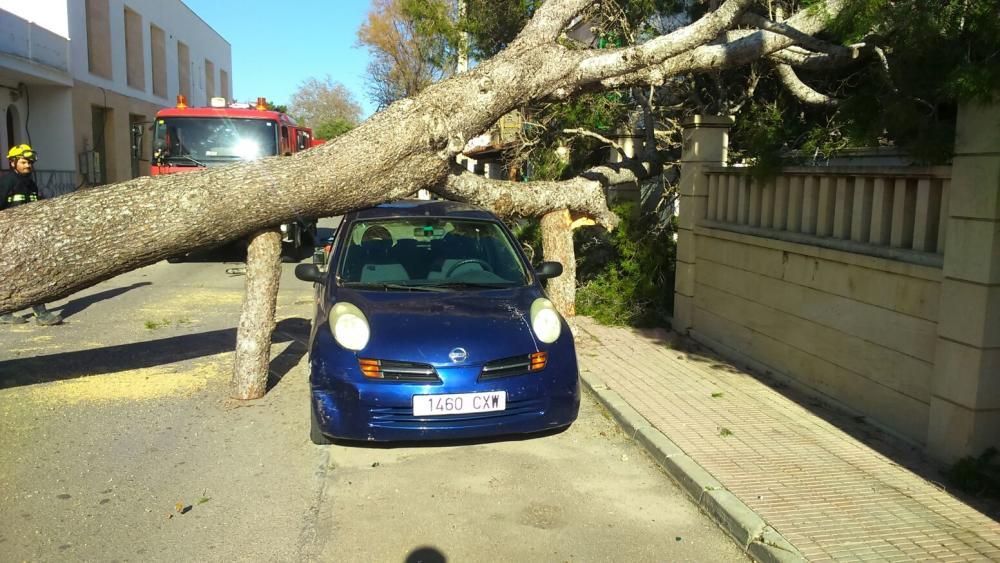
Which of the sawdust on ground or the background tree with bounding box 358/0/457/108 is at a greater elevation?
the background tree with bounding box 358/0/457/108

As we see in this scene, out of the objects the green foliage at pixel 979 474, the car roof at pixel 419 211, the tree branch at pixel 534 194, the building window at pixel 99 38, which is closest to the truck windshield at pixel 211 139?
the tree branch at pixel 534 194

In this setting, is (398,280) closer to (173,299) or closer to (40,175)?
(173,299)

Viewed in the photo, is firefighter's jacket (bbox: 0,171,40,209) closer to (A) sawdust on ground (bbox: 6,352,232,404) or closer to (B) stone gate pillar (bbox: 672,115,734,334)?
(A) sawdust on ground (bbox: 6,352,232,404)

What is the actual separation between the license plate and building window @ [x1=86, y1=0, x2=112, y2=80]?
85.2 feet

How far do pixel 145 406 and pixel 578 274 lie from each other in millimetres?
6506

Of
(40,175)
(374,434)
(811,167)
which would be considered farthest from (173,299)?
(40,175)

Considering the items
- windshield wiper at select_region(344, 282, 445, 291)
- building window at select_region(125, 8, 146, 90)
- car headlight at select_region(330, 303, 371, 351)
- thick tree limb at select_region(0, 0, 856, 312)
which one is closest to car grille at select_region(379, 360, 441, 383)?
car headlight at select_region(330, 303, 371, 351)

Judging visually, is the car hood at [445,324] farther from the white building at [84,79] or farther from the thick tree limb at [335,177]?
the white building at [84,79]

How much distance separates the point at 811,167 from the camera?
6660mm

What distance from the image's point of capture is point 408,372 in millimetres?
4910

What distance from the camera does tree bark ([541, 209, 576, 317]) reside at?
9.23 metres

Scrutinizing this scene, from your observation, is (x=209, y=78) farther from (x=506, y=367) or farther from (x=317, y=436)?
(x=506, y=367)

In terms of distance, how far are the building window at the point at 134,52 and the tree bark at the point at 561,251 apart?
26176 millimetres

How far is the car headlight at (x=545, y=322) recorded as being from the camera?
5324 mm
